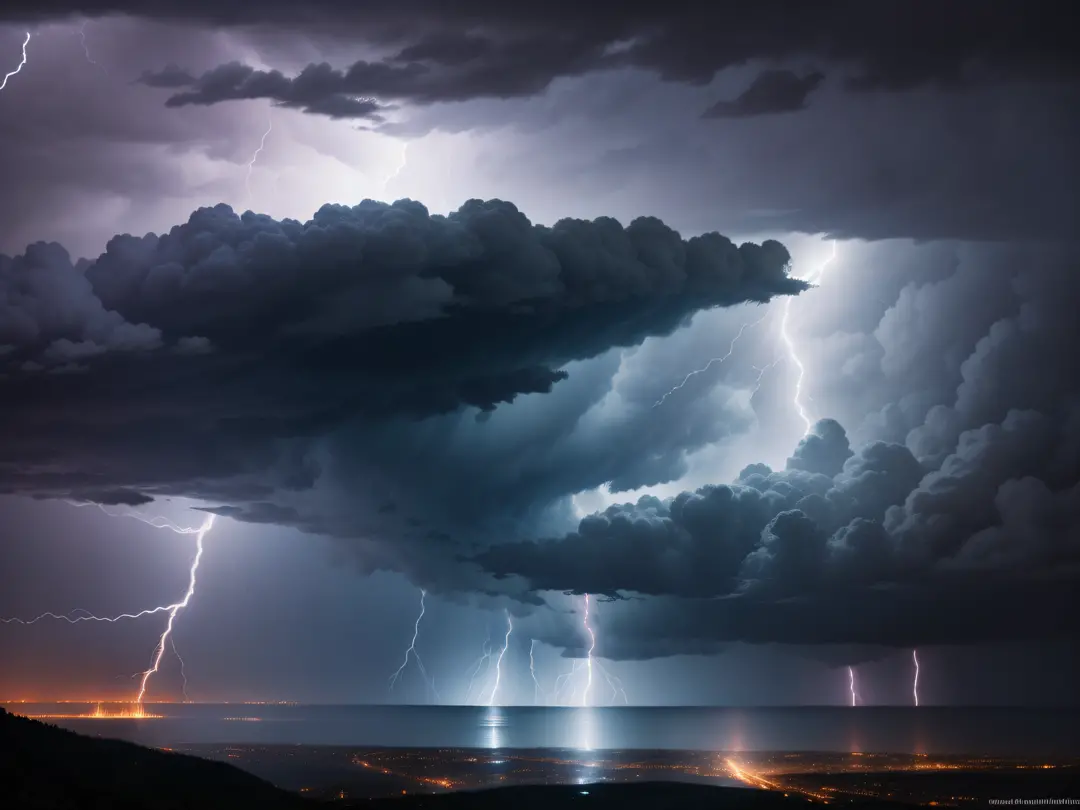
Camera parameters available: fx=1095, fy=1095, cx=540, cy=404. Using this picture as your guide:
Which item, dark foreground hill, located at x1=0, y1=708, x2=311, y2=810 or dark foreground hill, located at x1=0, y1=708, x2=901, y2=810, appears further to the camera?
dark foreground hill, located at x1=0, y1=708, x2=901, y2=810

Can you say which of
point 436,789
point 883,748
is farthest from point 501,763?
point 883,748

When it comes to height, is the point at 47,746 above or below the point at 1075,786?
above

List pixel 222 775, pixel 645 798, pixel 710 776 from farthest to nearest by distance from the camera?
pixel 710 776 → pixel 645 798 → pixel 222 775

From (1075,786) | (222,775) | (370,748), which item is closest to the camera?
(222,775)

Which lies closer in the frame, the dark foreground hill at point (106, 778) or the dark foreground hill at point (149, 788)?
the dark foreground hill at point (106, 778)

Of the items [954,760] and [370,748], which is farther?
[370,748]

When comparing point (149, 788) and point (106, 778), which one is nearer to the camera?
point (106, 778)

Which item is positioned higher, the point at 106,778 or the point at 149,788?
the point at 106,778

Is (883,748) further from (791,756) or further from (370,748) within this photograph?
(370,748)
